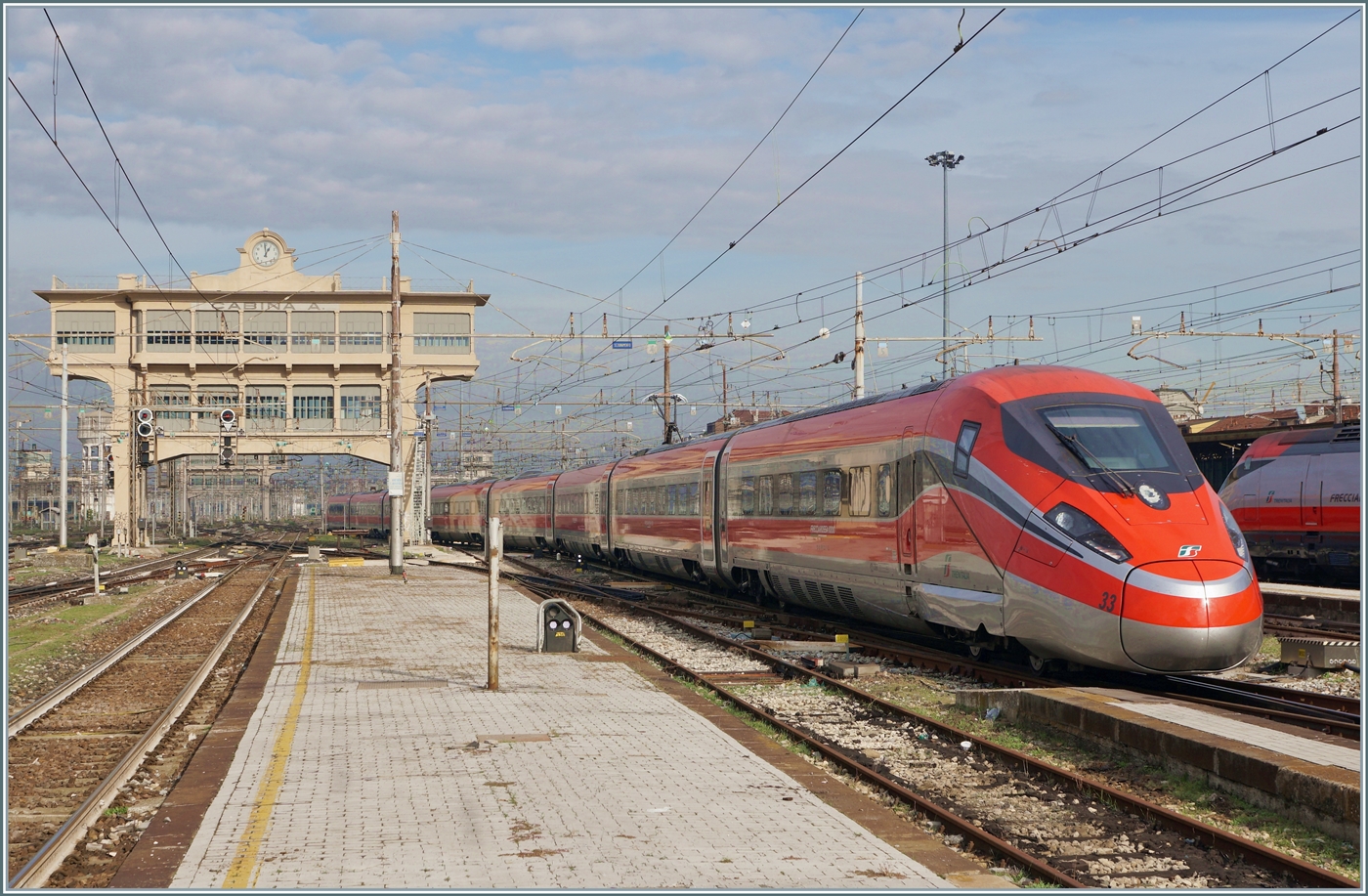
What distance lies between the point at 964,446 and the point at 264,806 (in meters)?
8.89

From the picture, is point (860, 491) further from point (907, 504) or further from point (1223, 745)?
point (1223, 745)

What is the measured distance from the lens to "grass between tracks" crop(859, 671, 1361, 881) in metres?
8.00

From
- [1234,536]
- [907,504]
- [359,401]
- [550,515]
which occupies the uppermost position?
[359,401]

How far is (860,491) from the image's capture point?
60.0 feet

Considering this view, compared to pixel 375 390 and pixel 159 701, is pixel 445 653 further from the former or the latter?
pixel 375 390

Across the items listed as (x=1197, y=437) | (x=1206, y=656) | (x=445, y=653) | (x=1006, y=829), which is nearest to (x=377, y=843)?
(x=1006, y=829)

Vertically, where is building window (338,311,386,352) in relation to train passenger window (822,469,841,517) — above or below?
above

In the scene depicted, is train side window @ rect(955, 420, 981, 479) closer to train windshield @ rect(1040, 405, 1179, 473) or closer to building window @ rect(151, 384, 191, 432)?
train windshield @ rect(1040, 405, 1179, 473)

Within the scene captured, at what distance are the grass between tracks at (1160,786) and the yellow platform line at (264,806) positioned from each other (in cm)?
600

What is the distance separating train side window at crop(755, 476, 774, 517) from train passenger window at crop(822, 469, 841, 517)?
115 inches

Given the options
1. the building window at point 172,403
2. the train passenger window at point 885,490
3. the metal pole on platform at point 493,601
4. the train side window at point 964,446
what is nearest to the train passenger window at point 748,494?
the train passenger window at point 885,490

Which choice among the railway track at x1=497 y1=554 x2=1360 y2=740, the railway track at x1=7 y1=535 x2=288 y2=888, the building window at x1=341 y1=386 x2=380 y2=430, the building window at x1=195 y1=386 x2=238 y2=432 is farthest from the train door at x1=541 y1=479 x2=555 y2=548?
the railway track at x1=497 y1=554 x2=1360 y2=740

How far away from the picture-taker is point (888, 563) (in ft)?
56.4

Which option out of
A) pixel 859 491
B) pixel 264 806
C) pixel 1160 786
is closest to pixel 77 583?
pixel 859 491
